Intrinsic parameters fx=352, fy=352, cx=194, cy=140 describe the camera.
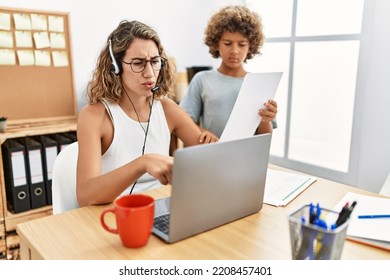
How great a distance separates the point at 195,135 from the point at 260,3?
1.68m

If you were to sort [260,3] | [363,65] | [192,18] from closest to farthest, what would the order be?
[363,65], [260,3], [192,18]

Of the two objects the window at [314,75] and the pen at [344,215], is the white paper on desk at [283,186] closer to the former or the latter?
the pen at [344,215]

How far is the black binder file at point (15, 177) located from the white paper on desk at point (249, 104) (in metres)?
1.32

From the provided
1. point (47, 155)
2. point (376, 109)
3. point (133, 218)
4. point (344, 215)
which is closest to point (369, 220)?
point (344, 215)

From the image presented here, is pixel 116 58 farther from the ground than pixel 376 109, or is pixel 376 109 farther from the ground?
pixel 116 58

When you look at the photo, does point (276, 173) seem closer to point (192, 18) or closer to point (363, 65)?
point (363, 65)

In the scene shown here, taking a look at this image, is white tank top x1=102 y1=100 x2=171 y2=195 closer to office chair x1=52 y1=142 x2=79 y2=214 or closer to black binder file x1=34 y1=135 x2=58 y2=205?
office chair x1=52 y1=142 x2=79 y2=214

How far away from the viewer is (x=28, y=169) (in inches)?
79.3

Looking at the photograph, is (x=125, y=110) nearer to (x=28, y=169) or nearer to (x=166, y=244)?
(x=166, y=244)

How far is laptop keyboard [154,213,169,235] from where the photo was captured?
81 centimetres

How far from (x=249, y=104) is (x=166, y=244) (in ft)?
2.00

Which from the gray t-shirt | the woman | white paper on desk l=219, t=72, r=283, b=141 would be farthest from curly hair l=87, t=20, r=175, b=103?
the gray t-shirt

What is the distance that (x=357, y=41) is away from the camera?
6.77 ft
